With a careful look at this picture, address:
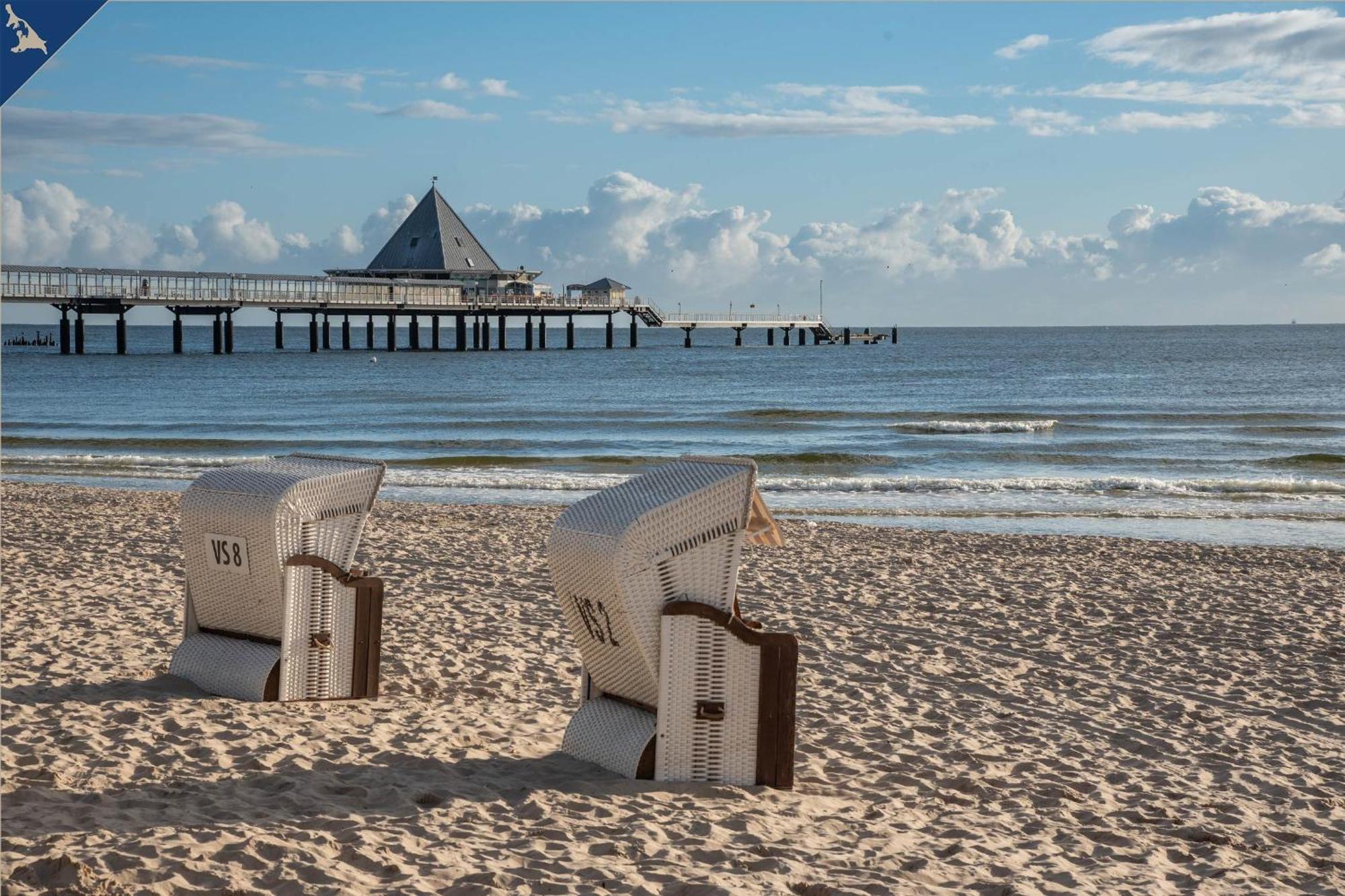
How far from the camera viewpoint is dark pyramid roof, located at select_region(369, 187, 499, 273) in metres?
67.7

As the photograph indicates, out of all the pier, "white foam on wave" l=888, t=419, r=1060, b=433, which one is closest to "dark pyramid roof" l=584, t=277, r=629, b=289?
the pier

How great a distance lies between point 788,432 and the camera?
2494 cm

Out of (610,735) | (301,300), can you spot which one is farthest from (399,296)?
(610,735)

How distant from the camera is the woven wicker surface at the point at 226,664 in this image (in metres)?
4.88

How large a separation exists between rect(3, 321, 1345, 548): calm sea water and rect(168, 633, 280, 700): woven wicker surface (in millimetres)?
8425

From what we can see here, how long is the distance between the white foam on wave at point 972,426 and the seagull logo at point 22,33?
2267cm

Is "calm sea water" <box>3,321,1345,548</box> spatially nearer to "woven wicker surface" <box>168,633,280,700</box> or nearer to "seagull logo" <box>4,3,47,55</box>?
"woven wicker surface" <box>168,633,280,700</box>

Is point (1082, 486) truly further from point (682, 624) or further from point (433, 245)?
point (433, 245)

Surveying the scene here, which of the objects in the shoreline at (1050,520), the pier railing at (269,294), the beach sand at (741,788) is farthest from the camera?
the pier railing at (269,294)

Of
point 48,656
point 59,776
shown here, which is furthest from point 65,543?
point 59,776

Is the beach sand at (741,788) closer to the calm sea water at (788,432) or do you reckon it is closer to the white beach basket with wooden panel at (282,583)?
the white beach basket with wooden panel at (282,583)

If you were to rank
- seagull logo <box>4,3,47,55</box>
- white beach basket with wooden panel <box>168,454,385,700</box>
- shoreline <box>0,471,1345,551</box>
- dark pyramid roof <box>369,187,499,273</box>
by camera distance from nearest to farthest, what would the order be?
1. seagull logo <box>4,3,47,55</box>
2. white beach basket with wooden panel <box>168,454,385,700</box>
3. shoreline <box>0,471,1345,551</box>
4. dark pyramid roof <box>369,187,499,273</box>

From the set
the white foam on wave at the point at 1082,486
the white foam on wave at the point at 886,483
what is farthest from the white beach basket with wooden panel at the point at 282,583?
the white foam on wave at the point at 1082,486

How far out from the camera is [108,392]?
113 feet
